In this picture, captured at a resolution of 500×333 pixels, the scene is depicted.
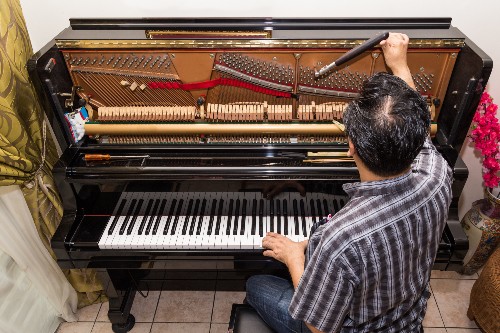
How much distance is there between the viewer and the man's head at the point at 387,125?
3.93ft

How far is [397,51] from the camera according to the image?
1941 mm

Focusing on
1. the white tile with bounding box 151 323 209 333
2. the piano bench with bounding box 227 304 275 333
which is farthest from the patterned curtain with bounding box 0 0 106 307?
the piano bench with bounding box 227 304 275 333

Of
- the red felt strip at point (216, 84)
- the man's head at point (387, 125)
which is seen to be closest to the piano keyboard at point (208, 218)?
the red felt strip at point (216, 84)

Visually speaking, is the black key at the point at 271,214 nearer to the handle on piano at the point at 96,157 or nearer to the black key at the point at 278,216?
the black key at the point at 278,216

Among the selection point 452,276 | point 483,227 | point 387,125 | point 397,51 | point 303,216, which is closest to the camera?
point 387,125

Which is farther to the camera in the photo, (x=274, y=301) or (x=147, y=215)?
(x=147, y=215)

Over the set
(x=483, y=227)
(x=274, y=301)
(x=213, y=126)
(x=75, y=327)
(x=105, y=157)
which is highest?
(x=213, y=126)

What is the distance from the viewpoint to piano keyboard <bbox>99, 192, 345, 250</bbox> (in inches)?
84.7

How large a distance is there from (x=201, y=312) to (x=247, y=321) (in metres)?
1.13

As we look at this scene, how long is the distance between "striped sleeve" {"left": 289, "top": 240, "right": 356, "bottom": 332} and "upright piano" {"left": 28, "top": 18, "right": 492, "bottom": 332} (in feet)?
2.23

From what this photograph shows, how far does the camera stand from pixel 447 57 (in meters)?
2.04

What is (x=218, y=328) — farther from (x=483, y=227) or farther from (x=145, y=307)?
(x=483, y=227)

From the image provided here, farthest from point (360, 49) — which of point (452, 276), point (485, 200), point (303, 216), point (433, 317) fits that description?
point (452, 276)

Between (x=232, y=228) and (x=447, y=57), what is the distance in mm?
1450
